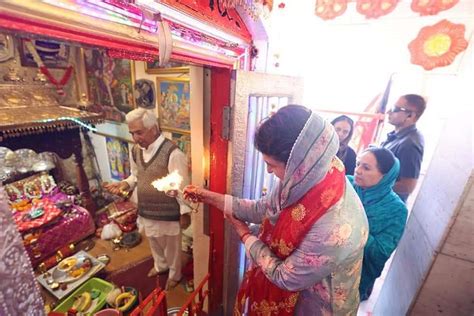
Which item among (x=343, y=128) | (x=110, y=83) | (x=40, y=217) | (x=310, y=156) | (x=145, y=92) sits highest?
(x=110, y=83)

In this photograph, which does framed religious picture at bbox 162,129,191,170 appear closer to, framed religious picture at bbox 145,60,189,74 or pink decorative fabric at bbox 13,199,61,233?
framed religious picture at bbox 145,60,189,74

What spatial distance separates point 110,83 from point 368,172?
14.2ft

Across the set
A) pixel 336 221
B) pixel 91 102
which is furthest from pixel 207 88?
pixel 91 102

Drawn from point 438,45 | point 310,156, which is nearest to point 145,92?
point 310,156

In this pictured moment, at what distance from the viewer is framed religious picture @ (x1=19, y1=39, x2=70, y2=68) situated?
351 cm

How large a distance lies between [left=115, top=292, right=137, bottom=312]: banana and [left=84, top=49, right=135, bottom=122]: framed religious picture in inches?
114

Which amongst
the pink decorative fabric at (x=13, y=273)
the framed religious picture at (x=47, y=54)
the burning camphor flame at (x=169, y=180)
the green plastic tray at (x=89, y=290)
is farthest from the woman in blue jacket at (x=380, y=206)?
the framed religious picture at (x=47, y=54)

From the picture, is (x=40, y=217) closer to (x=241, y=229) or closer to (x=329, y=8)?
(x=241, y=229)

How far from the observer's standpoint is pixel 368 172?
1.94 metres

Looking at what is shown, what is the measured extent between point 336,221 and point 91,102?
16.1ft

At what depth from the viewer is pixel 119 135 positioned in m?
4.31

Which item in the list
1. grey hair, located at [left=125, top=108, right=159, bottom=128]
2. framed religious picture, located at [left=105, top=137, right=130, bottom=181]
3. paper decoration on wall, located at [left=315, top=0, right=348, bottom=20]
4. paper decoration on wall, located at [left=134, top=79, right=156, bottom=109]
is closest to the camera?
grey hair, located at [left=125, top=108, right=159, bottom=128]

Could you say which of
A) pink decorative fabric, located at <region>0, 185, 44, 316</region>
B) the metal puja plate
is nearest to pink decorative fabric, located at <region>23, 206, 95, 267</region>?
the metal puja plate

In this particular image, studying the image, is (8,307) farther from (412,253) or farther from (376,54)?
(376,54)
